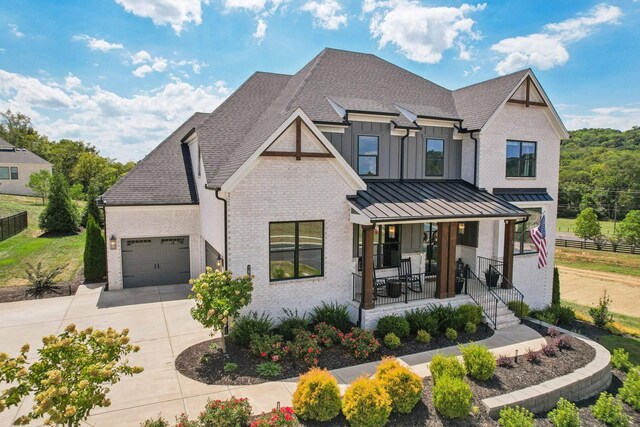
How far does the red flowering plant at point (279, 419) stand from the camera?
6.94m

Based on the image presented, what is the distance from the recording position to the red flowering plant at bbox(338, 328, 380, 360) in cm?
1040

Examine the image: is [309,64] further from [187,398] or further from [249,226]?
[187,398]

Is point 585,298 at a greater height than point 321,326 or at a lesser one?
lesser

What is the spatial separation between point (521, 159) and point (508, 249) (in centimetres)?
447

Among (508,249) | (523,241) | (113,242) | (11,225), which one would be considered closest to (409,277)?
(508,249)

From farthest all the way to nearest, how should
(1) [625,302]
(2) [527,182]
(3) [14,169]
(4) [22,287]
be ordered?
(3) [14,169]
(1) [625,302]
(2) [527,182]
(4) [22,287]

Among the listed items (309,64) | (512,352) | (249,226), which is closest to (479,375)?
(512,352)

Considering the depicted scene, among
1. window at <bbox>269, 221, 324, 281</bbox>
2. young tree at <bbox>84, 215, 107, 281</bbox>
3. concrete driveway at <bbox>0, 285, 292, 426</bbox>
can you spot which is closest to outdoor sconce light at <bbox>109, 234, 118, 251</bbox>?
young tree at <bbox>84, 215, 107, 281</bbox>

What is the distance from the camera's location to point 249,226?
11.7 metres

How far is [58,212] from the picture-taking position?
87.2 feet

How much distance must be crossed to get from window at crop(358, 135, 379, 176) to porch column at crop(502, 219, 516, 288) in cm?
534

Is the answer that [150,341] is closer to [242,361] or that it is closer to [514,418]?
[242,361]

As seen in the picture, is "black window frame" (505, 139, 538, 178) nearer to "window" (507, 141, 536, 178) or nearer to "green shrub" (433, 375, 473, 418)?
"window" (507, 141, 536, 178)

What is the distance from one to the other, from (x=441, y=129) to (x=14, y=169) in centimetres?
4973
